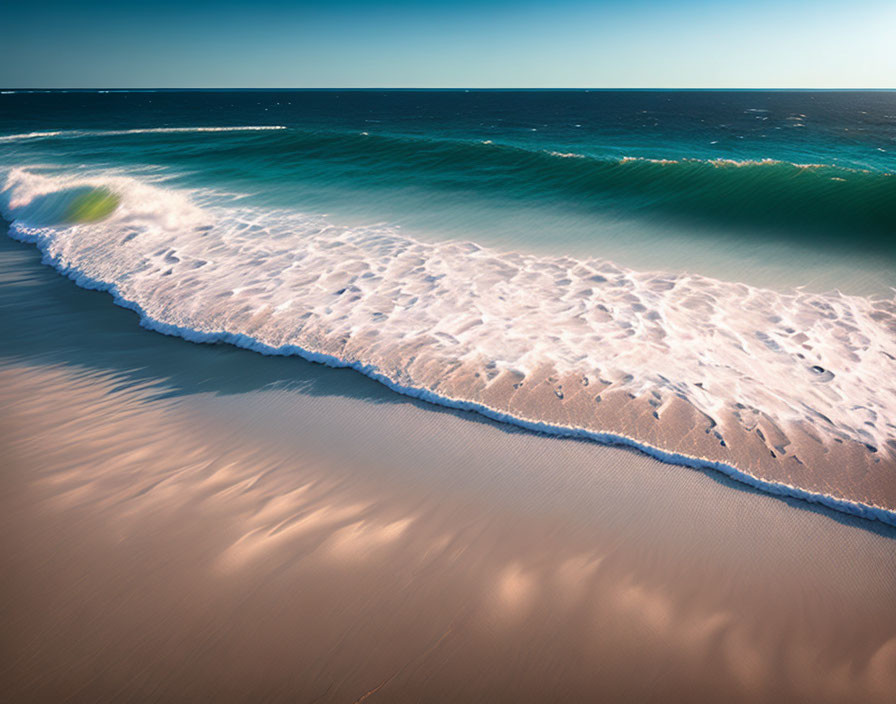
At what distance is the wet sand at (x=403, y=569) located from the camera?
212 centimetres

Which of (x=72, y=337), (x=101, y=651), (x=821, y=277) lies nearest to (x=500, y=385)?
(x=101, y=651)

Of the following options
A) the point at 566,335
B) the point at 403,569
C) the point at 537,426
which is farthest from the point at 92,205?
the point at 403,569

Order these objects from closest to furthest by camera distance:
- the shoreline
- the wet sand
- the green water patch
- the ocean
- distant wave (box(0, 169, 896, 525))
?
the wet sand, the shoreline, distant wave (box(0, 169, 896, 525)), the ocean, the green water patch

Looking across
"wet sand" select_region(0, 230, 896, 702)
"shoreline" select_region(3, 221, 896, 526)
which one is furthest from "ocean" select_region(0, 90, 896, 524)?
"wet sand" select_region(0, 230, 896, 702)

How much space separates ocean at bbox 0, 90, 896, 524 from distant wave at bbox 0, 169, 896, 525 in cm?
2

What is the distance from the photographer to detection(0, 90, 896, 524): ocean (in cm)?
357

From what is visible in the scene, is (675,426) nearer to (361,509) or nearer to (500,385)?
(500,385)

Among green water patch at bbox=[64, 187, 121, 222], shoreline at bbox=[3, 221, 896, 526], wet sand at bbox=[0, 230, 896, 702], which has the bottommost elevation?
wet sand at bbox=[0, 230, 896, 702]

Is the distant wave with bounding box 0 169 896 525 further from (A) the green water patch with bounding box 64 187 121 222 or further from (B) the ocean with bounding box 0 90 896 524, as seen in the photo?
(A) the green water patch with bounding box 64 187 121 222

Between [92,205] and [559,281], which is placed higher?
[92,205]

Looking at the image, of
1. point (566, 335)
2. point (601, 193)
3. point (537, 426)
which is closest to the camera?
point (537, 426)

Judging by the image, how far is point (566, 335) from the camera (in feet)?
15.2

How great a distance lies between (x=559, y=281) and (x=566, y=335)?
5.48 feet

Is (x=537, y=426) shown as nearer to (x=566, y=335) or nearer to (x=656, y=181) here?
(x=566, y=335)
